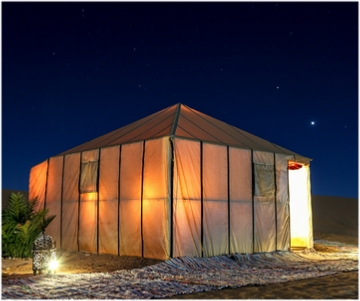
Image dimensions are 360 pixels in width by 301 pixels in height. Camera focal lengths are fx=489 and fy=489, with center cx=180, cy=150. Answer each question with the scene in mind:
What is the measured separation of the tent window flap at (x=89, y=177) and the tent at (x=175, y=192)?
23 mm

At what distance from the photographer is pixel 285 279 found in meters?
6.95

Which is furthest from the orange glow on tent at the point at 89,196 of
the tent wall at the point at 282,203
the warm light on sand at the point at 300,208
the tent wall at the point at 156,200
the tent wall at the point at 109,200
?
the warm light on sand at the point at 300,208

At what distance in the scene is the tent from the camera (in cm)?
895

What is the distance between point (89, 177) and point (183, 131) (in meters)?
2.43

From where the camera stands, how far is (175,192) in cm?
884

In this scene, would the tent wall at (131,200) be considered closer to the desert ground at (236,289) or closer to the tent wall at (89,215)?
the desert ground at (236,289)

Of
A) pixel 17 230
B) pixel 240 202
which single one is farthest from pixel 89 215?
pixel 240 202

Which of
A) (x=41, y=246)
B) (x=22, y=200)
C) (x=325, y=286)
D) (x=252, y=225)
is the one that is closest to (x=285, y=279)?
(x=325, y=286)

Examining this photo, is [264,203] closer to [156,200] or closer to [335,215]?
[156,200]

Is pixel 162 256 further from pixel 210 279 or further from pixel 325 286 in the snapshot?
pixel 325 286

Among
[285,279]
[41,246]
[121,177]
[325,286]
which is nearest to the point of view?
[325,286]

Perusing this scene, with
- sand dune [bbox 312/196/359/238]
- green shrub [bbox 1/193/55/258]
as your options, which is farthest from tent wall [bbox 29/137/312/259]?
sand dune [bbox 312/196/359/238]

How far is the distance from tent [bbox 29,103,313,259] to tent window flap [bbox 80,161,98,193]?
0.07 feet

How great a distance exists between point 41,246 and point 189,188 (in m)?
2.84
